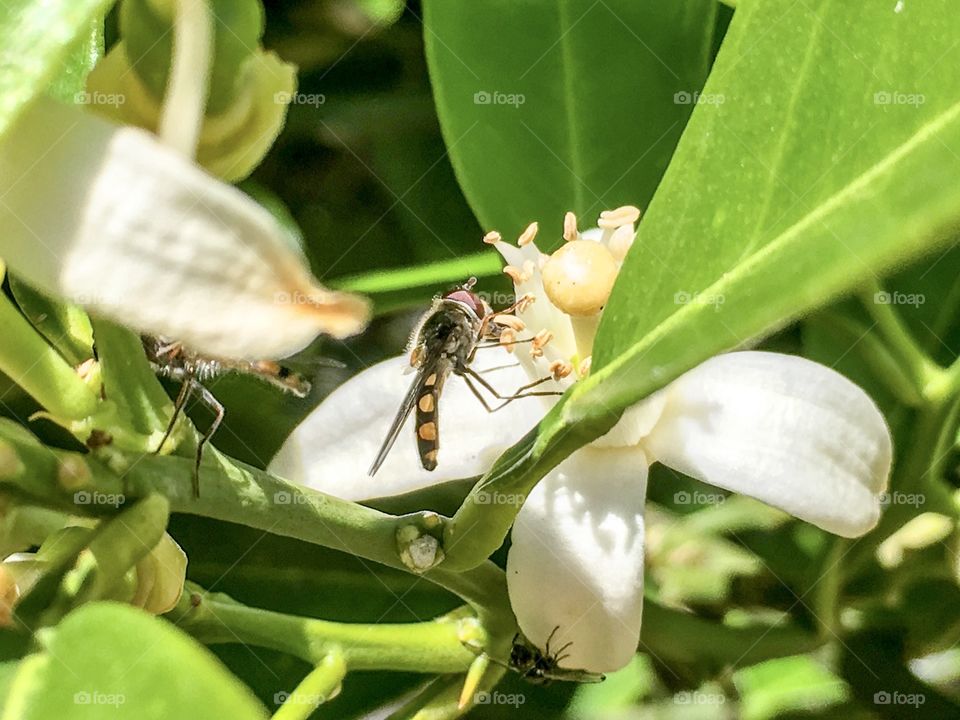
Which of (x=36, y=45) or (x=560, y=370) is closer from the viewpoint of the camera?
(x=36, y=45)

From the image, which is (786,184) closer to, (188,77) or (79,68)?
(188,77)

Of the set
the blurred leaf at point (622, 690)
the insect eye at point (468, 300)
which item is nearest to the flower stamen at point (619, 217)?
the insect eye at point (468, 300)

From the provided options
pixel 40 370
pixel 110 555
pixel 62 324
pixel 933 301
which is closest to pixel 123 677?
pixel 110 555

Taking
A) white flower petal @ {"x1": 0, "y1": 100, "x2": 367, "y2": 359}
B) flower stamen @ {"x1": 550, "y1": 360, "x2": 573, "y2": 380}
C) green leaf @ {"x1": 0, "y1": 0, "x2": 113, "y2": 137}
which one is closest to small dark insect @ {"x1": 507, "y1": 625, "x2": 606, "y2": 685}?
flower stamen @ {"x1": 550, "y1": 360, "x2": 573, "y2": 380}

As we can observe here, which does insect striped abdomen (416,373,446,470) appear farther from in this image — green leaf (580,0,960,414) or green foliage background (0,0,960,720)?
green leaf (580,0,960,414)

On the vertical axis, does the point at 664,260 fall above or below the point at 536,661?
above

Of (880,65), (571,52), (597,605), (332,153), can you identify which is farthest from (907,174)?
(332,153)

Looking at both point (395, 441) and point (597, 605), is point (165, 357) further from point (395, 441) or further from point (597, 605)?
point (597, 605)

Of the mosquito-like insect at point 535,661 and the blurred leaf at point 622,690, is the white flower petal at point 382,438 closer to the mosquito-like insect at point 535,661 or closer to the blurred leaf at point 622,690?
the mosquito-like insect at point 535,661
